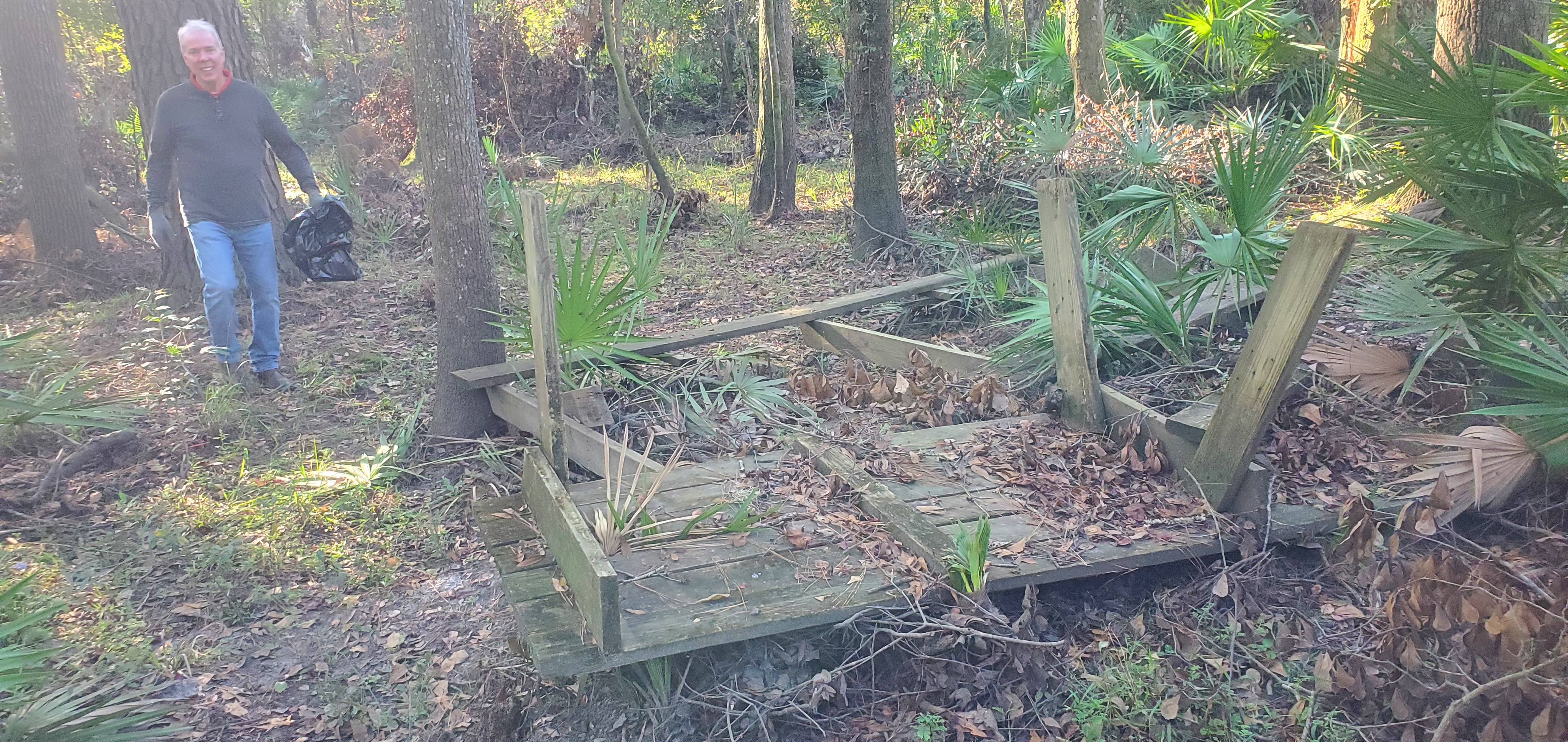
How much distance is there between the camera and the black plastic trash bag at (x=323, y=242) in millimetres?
7020

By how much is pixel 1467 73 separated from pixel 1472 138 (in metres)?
0.27

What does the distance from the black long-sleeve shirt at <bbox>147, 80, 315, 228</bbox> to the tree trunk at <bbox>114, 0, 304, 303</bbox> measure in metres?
1.19

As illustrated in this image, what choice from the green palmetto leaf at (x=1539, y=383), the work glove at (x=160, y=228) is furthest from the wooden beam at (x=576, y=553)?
the work glove at (x=160, y=228)

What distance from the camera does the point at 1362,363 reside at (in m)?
4.19

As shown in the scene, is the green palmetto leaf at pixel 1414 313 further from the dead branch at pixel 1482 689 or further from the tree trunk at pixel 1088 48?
the tree trunk at pixel 1088 48

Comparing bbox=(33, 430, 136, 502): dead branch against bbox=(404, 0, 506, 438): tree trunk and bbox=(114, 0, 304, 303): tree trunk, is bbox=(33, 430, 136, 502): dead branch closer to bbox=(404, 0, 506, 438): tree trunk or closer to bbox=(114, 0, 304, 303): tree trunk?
bbox=(404, 0, 506, 438): tree trunk

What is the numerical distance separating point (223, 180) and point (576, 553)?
4146mm

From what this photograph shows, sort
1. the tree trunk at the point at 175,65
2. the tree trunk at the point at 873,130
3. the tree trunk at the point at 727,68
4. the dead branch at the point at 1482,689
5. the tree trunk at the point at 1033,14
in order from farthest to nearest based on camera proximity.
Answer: the tree trunk at the point at 727,68, the tree trunk at the point at 1033,14, the tree trunk at the point at 873,130, the tree trunk at the point at 175,65, the dead branch at the point at 1482,689

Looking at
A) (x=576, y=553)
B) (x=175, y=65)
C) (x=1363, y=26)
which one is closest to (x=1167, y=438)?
(x=576, y=553)

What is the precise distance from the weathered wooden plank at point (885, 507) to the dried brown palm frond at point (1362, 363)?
184cm

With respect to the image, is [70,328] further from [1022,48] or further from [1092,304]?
[1022,48]

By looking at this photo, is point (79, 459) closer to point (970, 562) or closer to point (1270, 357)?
point (970, 562)

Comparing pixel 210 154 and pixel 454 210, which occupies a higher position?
pixel 210 154

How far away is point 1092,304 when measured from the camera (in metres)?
5.08
